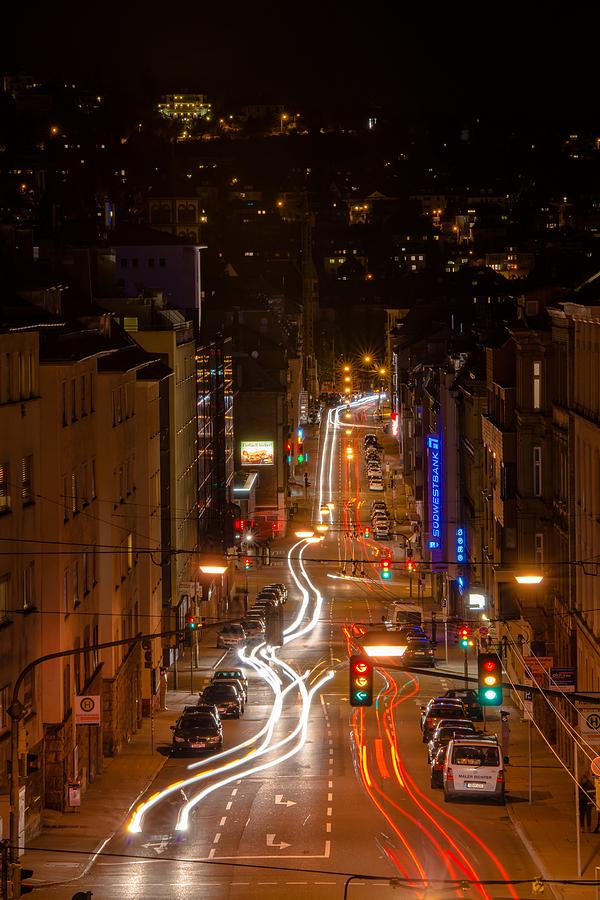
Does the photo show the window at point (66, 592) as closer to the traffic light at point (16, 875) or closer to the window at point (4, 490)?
the window at point (4, 490)

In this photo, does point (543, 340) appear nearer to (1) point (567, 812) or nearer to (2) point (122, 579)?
(2) point (122, 579)

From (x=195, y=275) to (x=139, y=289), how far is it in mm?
20510

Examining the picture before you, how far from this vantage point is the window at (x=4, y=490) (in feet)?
121

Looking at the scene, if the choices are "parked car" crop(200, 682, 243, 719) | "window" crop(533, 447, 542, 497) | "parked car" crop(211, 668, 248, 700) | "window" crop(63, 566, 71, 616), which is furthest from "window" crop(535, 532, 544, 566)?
"window" crop(63, 566, 71, 616)

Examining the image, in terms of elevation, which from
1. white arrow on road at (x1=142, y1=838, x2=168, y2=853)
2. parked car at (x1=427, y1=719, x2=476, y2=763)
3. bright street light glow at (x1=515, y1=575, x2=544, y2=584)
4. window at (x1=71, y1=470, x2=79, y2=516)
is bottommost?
parked car at (x1=427, y1=719, x2=476, y2=763)

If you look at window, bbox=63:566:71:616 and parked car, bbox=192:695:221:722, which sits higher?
window, bbox=63:566:71:616

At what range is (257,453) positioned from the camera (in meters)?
124

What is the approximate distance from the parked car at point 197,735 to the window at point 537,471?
50.2 feet

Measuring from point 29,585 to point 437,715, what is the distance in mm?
18035

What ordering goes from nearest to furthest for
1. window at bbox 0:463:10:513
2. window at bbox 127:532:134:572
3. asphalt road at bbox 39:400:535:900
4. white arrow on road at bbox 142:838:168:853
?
asphalt road at bbox 39:400:535:900 → window at bbox 0:463:10:513 → white arrow on road at bbox 142:838:168:853 → window at bbox 127:532:134:572

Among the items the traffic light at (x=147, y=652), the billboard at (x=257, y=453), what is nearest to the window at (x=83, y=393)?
the traffic light at (x=147, y=652)

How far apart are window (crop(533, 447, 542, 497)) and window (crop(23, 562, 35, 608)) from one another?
24.9m

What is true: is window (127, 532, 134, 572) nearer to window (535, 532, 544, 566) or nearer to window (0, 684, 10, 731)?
window (535, 532, 544, 566)

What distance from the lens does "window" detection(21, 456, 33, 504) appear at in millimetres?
39125
